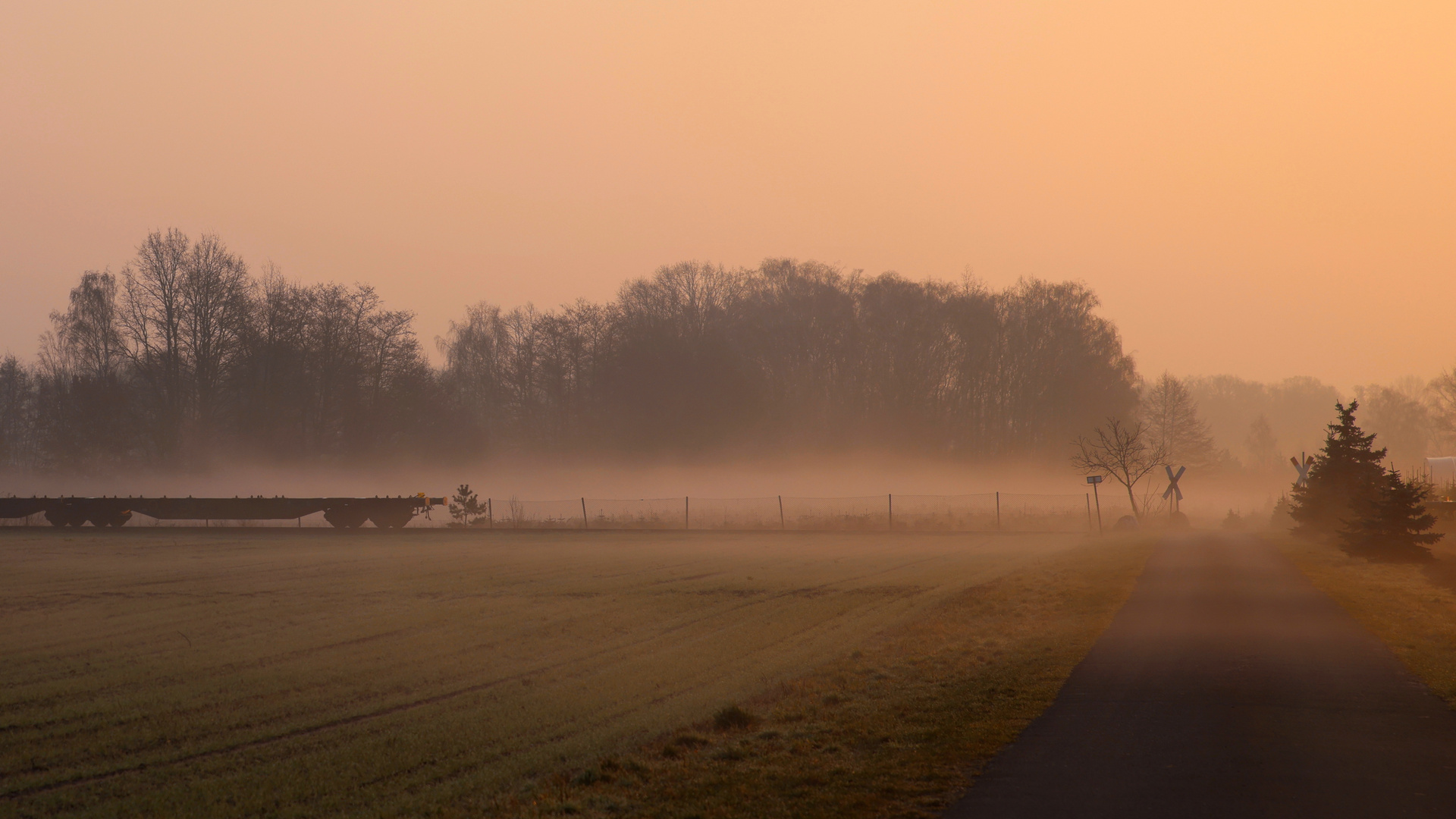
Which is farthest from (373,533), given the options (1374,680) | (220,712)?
(1374,680)

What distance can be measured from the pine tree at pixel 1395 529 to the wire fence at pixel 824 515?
14348mm

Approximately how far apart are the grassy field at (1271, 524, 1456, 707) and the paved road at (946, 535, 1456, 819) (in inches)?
11.6

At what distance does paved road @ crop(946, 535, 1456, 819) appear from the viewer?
5.85 m

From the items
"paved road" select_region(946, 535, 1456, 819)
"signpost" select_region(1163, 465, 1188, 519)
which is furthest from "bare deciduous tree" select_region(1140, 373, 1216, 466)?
"paved road" select_region(946, 535, 1456, 819)

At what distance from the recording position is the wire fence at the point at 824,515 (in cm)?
4159

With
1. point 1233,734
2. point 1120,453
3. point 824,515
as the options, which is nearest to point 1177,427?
point 1120,453

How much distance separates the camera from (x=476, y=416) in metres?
77.8

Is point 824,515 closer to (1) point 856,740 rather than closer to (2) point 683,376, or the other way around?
(2) point 683,376

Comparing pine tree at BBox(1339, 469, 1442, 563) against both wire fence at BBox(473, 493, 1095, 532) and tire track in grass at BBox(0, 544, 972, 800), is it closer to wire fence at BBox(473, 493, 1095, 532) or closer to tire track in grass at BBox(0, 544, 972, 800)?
wire fence at BBox(473, 493, 1095, 532)

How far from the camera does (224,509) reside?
1769 inches

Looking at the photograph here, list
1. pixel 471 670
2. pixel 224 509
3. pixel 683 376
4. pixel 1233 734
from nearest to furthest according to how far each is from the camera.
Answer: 1. pixel 1233 734
2. pixel 471 670
3. pixel 224 509
4. pixel 683 376

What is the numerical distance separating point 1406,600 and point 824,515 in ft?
127

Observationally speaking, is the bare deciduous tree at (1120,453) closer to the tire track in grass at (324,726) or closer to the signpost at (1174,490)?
the signpost at (1174,490)

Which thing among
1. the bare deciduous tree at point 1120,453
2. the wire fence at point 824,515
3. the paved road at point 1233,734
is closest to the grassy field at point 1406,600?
the paved road at point 1233,734
